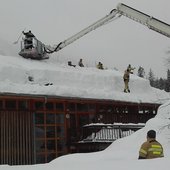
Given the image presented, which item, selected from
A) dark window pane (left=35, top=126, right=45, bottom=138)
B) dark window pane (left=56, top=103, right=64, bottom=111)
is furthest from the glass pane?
dark window pane (left=35, top=126, right=45, bottom=138)

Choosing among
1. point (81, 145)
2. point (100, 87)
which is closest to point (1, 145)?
point (81, 145)

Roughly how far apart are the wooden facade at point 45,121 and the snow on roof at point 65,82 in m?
0.51

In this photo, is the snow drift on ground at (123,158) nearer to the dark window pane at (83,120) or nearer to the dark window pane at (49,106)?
the dark window pane at (49,106)

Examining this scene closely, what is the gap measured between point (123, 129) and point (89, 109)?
9.19 feet

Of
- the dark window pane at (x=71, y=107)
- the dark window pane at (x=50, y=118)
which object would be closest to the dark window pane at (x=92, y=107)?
the dark window pane at (x=71, y=107)

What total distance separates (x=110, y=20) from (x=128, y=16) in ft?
12.8

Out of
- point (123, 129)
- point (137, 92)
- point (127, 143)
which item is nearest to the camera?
point (127, 143)

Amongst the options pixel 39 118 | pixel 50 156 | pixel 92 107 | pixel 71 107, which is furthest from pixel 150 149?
pixel 92 107

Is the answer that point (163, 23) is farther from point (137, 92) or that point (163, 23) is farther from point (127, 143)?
point (127, 143)

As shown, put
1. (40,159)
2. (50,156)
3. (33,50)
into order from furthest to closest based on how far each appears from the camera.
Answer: (33,50), (50,156), (40,159)

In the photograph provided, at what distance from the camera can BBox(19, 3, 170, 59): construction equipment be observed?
27288mm

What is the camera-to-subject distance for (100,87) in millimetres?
30344

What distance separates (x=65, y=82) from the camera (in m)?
28.9

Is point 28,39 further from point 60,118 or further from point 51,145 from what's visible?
point 51,145
